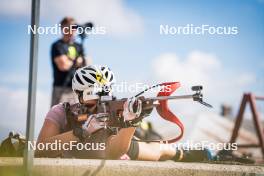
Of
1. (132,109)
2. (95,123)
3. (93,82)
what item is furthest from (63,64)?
(132,109)

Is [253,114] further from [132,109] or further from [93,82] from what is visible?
[132,109]

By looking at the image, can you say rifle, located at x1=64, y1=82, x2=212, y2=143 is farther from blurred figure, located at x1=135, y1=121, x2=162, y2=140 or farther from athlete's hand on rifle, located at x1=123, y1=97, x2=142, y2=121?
blurred figure, located at x1=135, y1=121, x2=162, y2=140

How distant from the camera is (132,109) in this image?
184 inches

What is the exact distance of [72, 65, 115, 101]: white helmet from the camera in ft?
16.9

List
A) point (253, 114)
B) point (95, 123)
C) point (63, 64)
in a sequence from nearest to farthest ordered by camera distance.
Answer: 1. point (95, 123)
2. point (63, 64)
3. point (253, 114)

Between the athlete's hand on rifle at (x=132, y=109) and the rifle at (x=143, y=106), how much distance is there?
0.10 feet

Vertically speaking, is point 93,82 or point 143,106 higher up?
point 93,82

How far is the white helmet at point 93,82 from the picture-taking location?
5.16 meters

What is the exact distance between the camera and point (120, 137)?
4.93 meters

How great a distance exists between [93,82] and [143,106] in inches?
27.0

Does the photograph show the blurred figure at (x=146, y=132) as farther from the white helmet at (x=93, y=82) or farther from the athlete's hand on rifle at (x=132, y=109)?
the athlete's hand on rifle at (x=132, y=109)

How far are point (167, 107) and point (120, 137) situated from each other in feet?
1.60

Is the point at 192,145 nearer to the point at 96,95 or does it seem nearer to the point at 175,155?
the point at 175,155

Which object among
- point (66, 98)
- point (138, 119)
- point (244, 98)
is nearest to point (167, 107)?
point (138, 119)
